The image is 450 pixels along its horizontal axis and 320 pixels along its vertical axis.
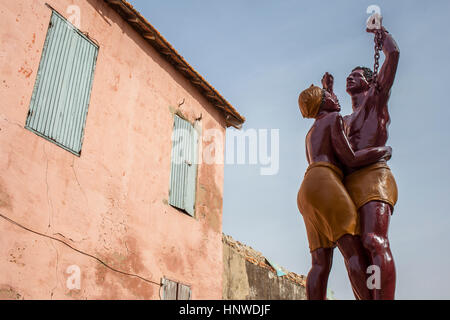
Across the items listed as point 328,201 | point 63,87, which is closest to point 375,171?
point 328,201

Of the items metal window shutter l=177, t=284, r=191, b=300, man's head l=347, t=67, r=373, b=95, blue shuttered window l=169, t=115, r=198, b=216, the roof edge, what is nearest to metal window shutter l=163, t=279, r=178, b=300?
metal window shutter l=177, t=284, r=191, b=300

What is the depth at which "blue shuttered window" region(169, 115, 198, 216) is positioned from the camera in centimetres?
983

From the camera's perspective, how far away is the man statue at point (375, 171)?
3.03 meters

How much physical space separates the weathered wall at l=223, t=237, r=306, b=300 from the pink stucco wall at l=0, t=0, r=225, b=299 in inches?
34.8

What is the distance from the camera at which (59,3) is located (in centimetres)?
773

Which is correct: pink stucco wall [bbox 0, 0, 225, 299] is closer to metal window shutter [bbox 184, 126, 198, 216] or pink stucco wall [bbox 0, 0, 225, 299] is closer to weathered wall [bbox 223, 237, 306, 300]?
metal window shutter [bbox 184, 126, 198, 216]

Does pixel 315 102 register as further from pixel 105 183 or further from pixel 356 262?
pixel 105 183

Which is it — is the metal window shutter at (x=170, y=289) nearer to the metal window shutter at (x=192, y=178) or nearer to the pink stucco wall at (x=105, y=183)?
the pink stucco wall at (x=105, y=183)

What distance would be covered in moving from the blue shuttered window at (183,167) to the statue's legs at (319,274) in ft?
21.2

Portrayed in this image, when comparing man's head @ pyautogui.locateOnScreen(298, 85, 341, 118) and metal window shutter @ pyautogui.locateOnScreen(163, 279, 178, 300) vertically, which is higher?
man's head @ pyautogui.locateOnScreen(298, 85, 341, 118)

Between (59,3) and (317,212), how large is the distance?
635 cm

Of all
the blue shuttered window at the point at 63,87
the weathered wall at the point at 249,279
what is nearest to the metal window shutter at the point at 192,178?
the weathered wall at the point at 249,279
